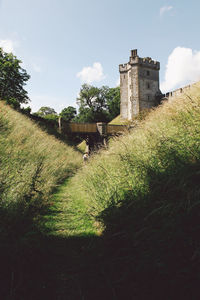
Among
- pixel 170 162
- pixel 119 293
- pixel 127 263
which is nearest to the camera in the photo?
pixel 119 293

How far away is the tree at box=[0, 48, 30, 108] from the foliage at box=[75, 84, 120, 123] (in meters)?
27.1

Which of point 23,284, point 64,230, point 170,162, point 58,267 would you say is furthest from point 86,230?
point 170,162

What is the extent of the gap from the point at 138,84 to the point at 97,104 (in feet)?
79.0

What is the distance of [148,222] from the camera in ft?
6.81

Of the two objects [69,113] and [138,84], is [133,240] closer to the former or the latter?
[138,84]

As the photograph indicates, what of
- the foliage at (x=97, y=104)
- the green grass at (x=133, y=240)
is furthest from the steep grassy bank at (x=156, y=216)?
the foliage at (x=97, y=104)

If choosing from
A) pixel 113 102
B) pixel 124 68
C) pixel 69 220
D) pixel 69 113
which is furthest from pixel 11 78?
pixel 69 113

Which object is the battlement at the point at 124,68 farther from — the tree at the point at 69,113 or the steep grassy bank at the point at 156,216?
the tree at the point at 69,113

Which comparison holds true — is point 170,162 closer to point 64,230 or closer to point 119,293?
point 119,293

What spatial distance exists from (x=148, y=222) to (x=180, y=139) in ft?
5.13

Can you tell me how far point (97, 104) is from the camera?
52.4m

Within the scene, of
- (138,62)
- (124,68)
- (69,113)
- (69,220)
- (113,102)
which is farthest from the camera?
(69,113)

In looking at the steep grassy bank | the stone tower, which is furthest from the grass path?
the stone tower

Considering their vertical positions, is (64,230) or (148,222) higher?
(148,222)
